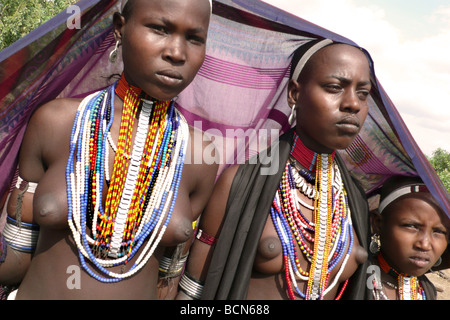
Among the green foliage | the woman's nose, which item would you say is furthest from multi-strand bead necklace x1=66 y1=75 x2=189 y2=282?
the green foliage

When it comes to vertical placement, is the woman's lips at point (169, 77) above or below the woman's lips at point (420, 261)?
above

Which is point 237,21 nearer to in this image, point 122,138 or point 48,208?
point 122,138

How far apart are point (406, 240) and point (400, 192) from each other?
0.33 meters

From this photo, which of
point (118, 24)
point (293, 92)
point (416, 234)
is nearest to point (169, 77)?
point (118, 24)

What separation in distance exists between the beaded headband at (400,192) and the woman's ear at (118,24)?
6.80 feet

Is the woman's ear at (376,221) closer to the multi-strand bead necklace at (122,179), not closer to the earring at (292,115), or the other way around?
the earring at (292,115)

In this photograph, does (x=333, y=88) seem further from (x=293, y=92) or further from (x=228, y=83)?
(x=228, y=83)

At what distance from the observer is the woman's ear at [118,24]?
1.96 m

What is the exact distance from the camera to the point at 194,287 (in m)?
2.29

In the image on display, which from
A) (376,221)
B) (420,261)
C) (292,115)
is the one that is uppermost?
(292,115)

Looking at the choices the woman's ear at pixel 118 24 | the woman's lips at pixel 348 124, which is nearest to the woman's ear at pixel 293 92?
the woman's lips at pixel 348 124

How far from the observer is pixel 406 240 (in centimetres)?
258

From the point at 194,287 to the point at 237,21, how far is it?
Answer: 1591 millimetres

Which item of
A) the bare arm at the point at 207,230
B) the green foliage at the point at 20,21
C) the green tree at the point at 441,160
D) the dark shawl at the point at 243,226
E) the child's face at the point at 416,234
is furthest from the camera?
the green tree at the point at 441,160
